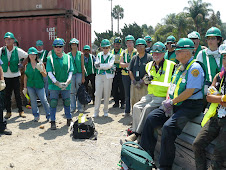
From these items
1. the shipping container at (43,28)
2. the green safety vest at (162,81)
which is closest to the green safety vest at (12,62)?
the shipping container at (43,28)

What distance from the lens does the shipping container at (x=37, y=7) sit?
852 cm

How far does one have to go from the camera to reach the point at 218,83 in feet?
9.95

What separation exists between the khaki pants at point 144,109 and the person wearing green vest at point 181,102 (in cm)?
33

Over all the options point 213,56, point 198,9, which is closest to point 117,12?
point 198,9

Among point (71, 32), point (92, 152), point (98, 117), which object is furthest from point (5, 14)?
point (92, 152)

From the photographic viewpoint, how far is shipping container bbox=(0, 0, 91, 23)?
8523mm

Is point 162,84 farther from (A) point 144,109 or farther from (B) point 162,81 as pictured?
(A) point 144,109

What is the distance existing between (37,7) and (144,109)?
21.7ft

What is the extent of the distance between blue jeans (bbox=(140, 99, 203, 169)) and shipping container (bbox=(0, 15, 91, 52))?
573 centimetres

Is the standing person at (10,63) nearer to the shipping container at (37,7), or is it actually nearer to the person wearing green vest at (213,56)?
the shipping container at (37,7)

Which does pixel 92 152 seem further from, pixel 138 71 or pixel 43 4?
pixel 43 4

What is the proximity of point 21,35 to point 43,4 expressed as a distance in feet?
4.70

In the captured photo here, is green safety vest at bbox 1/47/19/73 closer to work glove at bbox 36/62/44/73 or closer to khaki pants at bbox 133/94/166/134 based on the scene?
work glove at bbox 36/62/44/73

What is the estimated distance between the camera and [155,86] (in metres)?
4.25
